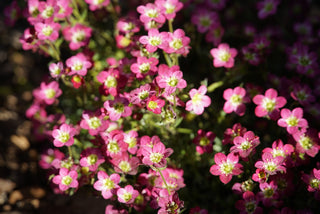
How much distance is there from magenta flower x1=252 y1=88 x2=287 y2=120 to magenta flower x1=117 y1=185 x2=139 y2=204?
3.53ft

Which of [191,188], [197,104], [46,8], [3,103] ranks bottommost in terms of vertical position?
[191,188]

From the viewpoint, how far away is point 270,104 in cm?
236

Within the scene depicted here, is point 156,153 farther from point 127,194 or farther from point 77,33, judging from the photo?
point 77,33

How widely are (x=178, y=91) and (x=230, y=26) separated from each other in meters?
1.43

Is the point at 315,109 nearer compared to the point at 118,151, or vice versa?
the point at 118,151

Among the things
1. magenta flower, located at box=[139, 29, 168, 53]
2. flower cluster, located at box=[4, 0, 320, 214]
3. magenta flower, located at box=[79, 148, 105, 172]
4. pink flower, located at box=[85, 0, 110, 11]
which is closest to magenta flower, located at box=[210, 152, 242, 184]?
flower cluster, located at box=[4, 0, 320, 214]

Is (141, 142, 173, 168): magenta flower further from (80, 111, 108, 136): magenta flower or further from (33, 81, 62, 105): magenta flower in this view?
(33, 81, 62, 105): magenta flower

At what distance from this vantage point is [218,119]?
2.63 m

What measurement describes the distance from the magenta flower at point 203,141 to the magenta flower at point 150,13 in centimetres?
93

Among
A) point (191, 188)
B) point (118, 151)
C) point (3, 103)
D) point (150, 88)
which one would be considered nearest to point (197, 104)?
point (150, 88)

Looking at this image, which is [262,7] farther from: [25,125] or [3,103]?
[3,103]

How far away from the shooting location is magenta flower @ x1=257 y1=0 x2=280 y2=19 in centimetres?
300

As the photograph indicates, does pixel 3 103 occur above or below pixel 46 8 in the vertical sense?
below

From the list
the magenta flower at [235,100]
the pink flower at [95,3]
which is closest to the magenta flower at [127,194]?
the magenta flower at [235,100]
